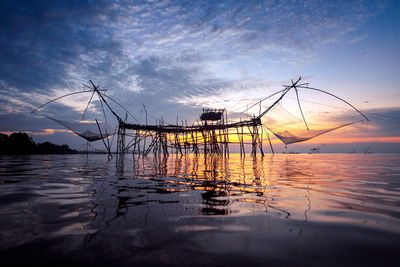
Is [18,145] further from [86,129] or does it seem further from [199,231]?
[199,231]

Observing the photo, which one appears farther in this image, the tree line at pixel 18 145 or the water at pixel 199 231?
the tree line at pixel 18 145

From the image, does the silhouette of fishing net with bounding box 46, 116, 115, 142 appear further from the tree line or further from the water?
the tree line

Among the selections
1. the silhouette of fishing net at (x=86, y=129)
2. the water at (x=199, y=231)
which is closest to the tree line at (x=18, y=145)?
the silhouette of fishing net at (x=86, y=129)

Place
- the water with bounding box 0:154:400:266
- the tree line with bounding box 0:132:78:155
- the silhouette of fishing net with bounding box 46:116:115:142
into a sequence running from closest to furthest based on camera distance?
the water with bounding box 0:154:400:266, the silhouette of fishing net with bounding box 46:116:115:142, the tree line with bounding box 0:132:78:155

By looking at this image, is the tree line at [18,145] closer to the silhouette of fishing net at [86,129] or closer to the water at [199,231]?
the silhouette of fishing net at [86,129]

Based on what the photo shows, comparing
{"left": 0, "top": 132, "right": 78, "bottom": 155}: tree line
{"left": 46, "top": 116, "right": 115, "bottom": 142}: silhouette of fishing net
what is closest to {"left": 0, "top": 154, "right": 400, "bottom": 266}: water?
{"left": 46, "top": 116, "right": 115, "bottom": 142}: silhouette of fishing net

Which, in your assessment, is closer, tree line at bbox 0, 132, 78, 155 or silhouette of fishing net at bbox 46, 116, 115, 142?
silhouette of fishing net at bbox 46, 116, 115, 142

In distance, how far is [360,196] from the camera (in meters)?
3.83

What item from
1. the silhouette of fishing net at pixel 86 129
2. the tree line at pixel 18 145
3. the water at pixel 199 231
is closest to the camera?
the water at pixel 199 231

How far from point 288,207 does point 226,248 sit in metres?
1.70

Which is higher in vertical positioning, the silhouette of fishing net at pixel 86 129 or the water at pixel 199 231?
the silhouette of fishing net at pixel 86 129

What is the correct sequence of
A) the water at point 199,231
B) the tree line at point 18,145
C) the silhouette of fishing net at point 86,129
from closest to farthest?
the water at point 199,231 → the silhouette of fishing net at point 86,129 → the tree line at point 18,145

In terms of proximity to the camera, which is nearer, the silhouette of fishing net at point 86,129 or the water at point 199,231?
the water at point 199,231

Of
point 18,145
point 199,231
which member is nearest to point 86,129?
point 199,231
